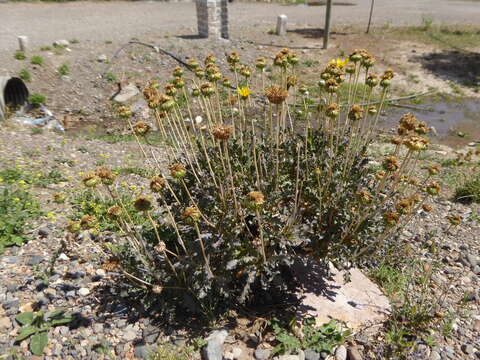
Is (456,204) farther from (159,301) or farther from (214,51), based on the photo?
(214,51)

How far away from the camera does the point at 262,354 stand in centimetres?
280

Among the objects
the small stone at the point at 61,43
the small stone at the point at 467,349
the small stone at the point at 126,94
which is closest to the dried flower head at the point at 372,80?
the small stone at the point at 467,349

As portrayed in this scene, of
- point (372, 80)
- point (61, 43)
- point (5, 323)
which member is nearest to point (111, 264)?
point (5, 323)

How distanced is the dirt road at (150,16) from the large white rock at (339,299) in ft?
35.0

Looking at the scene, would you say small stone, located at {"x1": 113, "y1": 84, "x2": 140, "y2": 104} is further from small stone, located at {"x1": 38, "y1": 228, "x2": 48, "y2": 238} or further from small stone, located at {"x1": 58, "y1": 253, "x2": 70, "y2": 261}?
small stone, located at {"x1": 58, "y1": 253, "x2": 70, "y2": 261}

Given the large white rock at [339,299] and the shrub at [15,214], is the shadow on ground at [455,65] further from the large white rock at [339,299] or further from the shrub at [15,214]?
the shrub at [15,214]

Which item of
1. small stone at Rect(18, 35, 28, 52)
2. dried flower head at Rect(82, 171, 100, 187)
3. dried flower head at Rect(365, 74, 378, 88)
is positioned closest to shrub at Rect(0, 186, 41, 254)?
dried flower head at Rect(82, 171, 100, 187)

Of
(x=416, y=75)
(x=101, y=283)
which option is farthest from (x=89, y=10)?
(x=101, y=283)

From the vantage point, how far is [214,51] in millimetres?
11938

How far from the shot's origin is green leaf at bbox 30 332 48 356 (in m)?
2.68

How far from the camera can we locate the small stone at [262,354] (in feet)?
9.14

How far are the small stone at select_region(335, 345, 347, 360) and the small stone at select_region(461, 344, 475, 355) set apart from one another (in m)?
0.91

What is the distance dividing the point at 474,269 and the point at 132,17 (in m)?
16.2

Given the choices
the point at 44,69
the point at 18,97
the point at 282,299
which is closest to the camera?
the point at 282,299
